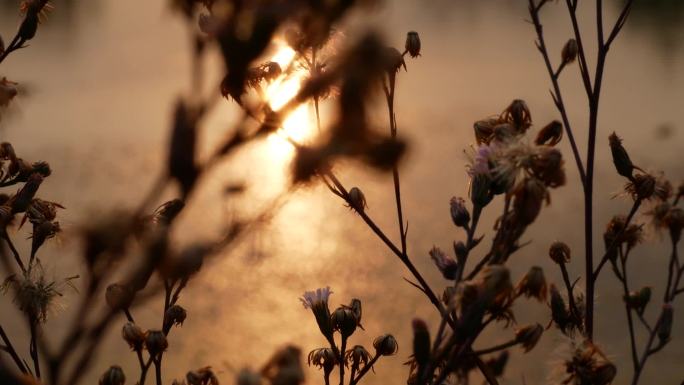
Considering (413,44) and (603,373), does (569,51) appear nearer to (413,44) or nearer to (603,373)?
(413,44)

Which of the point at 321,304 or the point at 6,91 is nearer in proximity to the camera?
the point at 6,91

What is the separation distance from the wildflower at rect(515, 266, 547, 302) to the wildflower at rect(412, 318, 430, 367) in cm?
5

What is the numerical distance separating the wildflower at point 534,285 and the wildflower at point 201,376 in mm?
162

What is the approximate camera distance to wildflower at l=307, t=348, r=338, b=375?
715 mm

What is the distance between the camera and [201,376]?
476 mm

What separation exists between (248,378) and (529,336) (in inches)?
10.9

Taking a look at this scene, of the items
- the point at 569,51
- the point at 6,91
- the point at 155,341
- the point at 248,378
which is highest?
the point at 569,51

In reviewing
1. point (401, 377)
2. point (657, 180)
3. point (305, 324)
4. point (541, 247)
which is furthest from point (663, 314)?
point (541, 247)

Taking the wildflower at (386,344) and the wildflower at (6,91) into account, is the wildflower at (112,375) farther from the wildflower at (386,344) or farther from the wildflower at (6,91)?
the wildflower at (386,344)

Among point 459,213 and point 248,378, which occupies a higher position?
point 459,213

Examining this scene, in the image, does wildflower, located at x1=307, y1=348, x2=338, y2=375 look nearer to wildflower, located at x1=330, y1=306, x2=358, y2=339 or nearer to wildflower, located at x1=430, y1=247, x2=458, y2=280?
wildflower, located at x1=330, y1=306, x2=358, y2=339

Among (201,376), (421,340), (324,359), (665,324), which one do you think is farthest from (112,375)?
(665,324)

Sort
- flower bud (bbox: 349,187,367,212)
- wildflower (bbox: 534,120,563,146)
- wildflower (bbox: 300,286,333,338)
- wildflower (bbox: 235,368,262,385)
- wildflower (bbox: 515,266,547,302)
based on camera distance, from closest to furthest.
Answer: wildflower (bbox: 235,368,262,385)
wildflower (bbox: 515,266,547,302)
wildflower (bbox: 534,120,563,146)
wildflower (bbox: 300,286,333,338)
flower bud (bbox: 349,187,367,212)

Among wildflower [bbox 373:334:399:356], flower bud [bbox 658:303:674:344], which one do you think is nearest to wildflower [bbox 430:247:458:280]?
wildflower [bbox 373:334:399:356]
